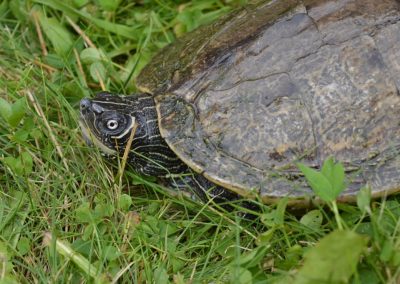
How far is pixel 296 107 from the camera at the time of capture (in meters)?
2.82

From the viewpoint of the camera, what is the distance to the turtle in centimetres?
282

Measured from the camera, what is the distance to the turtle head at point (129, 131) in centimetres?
307

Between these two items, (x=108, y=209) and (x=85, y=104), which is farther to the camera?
(x=85, y=104)

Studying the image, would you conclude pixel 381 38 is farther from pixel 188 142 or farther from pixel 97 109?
pixel 97 109

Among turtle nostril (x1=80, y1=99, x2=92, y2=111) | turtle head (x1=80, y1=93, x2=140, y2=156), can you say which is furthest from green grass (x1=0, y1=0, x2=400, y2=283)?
turtle nostril (x1=80, y1=99, x2=92, y2=111)

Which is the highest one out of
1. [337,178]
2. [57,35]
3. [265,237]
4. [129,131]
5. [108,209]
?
[57,35]

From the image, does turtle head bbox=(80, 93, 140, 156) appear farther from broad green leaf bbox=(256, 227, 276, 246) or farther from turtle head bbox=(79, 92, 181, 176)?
broad green leaf bbox=(256, 227, 276, 246)

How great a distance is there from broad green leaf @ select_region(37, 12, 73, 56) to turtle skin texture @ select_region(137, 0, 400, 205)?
3.68ft

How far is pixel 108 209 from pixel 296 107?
98cm

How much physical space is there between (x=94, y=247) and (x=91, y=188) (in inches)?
15.4

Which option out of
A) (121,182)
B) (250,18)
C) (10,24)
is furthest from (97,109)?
(10,24)

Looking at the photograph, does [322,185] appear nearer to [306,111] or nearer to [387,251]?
[387,251]

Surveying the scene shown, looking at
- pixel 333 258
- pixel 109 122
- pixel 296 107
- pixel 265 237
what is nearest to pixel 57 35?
pixel 109 122

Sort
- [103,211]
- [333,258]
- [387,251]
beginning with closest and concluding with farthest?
[333,258]
[387,251]
[103,211]
